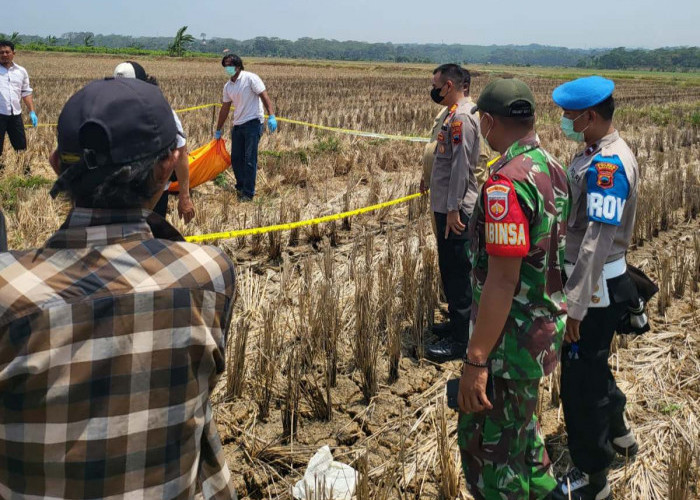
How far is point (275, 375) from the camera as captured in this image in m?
3.36

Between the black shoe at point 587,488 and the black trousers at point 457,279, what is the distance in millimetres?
1232

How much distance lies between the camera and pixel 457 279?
3857mm

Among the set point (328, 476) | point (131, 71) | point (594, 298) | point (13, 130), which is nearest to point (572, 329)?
point (594, 298)

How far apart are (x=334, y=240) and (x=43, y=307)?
188 inches

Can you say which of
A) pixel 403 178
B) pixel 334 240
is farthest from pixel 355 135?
pixel 334 240

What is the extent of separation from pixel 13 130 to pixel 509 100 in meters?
7.35

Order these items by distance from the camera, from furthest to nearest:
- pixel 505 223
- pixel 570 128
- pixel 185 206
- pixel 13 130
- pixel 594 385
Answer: pixel 13 130 < pixel 185 206 < pixel 570 128 < pixel 594 385 < pixel 505 223

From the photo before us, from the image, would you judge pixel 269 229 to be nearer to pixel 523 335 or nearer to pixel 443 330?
pixel 443 330

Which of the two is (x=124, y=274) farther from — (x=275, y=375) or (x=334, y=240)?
(x=334, y=240)

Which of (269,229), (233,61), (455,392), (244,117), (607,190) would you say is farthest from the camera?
(244,117)

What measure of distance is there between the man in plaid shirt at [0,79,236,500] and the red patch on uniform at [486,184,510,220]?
1021 millimetres

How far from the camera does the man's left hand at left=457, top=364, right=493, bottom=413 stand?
2045 millimetres

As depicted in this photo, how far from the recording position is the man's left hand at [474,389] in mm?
2045

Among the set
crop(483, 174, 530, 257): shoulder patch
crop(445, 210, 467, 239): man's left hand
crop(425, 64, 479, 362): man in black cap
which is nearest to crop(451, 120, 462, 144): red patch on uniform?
crop(425, 64, 479, 362): man in black cap
